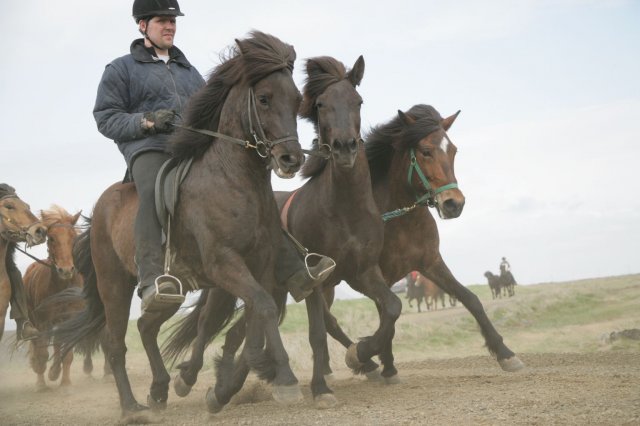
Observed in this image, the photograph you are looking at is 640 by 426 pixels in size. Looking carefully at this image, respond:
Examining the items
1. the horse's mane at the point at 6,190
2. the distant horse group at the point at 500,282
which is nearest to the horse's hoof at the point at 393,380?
the horse's mane at the point at 6,190

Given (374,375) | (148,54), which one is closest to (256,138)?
(148,54)

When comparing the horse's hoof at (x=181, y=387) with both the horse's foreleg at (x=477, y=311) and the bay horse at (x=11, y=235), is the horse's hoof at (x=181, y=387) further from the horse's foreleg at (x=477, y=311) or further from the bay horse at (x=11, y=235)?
the bay horse at (x=11, y=235)

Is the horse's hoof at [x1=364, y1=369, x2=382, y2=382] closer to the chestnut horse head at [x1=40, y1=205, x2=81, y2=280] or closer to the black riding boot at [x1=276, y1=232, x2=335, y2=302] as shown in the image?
the black riding boot at [x1=276, y1=232, x2=335, y2=302]

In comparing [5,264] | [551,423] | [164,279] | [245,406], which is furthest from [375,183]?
[5,264]

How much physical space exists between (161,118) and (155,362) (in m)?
2.55

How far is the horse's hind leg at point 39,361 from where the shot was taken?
12.7m

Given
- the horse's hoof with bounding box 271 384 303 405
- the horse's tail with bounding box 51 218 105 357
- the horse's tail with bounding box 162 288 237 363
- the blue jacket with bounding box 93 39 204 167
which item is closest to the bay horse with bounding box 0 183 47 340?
the horse's tail with bounding box 51 218 105 357

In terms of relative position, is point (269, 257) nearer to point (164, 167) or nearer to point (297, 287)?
point (297, 287)

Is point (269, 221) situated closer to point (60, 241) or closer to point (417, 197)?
point (417, 197)

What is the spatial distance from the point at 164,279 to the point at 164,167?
1129 millimetres

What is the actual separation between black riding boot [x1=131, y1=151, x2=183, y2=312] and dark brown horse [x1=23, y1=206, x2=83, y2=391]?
5.86 meters

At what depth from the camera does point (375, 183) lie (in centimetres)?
942

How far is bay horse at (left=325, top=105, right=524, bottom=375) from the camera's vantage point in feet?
28.6

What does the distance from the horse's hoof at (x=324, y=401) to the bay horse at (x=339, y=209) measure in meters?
0.06
